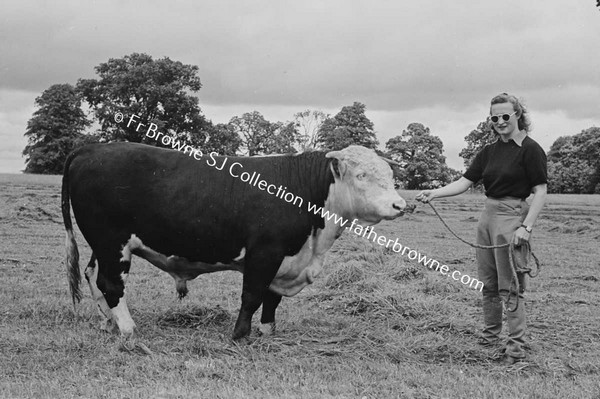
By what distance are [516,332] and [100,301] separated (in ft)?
14.4

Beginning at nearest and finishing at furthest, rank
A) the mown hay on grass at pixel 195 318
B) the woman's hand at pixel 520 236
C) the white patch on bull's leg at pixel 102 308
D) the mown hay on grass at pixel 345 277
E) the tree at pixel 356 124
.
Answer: the woman's hand at pixel 520 236 < the white patch on bull's leg at pixel 102 308 < the mown hay on grass at pixel 195 318 < the mown hay on grass at pixel 345 277 < the tree at pixel 356 124

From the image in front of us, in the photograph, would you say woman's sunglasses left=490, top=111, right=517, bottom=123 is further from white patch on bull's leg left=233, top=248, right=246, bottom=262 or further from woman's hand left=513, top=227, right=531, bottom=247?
white patch on bull's leg left=233, top=248, right=246, bottom=262

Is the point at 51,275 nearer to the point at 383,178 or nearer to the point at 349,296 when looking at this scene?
the point at 349,296

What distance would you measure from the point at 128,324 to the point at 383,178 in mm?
3051

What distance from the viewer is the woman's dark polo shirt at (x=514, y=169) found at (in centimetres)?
608

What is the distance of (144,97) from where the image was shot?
1778 inches

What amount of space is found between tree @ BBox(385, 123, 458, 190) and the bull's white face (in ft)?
144

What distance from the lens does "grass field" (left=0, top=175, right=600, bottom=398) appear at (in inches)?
202

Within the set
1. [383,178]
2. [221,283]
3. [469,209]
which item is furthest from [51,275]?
[469,209]

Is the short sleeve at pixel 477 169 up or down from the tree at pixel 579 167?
down

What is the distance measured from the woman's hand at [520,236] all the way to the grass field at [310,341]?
112 cm

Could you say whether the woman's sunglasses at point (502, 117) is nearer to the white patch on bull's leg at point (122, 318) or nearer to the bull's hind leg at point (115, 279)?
the bull's hind leg at point (115, 279)

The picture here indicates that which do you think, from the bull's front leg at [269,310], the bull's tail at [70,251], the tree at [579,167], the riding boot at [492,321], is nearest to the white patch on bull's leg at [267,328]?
the bull's front leg at [269,310]

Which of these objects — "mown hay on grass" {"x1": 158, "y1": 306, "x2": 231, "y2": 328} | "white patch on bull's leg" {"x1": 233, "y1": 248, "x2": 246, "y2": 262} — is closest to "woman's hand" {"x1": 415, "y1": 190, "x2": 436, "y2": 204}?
"white patch on bull's leg" {"x1": 233, "y1": 248, "x2": 246, "y2": 262}
